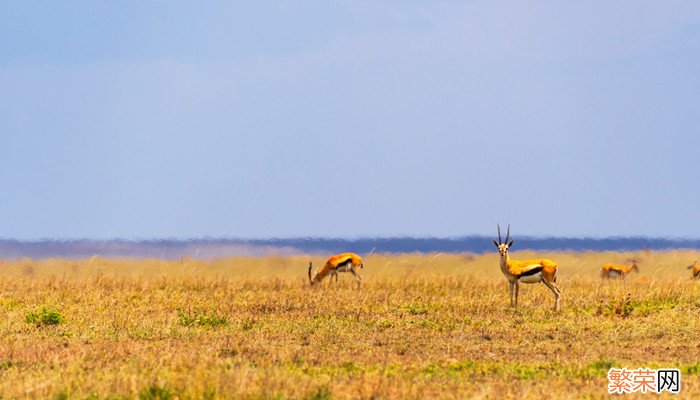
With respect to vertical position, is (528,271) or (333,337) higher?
(528,271)

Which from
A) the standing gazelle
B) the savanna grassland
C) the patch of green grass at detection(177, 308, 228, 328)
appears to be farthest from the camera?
the standing gazelle

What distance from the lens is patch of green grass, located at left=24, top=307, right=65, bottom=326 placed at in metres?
17.2

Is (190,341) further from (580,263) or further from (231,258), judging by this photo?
(580,263)

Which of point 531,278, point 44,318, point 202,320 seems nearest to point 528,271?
point 531,278

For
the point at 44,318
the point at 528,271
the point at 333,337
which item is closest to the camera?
the point at 333,337

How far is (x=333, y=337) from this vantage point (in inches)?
621

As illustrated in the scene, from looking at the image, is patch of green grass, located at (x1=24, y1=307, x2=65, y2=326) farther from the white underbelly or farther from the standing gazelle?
the white underbelly

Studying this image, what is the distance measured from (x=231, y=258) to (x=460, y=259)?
9434 millimetres

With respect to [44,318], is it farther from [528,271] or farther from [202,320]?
[528,271]

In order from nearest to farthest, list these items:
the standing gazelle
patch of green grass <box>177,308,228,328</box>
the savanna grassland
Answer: the savanna grassland, patch of green grass <box>177,308,228,328</box>, the standing gazelle

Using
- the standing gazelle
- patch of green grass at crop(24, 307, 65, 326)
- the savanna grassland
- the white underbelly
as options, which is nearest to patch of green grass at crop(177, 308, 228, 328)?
the savanna grassland

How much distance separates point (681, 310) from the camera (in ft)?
61.4

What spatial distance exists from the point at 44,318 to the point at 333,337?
5.13m

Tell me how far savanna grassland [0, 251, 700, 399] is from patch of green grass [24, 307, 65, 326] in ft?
0.08
